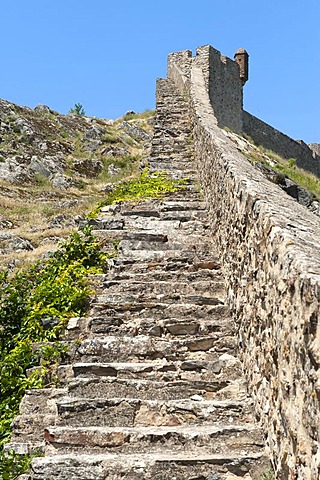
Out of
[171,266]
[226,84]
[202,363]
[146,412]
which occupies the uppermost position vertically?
[226,84]

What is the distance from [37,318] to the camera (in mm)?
5750

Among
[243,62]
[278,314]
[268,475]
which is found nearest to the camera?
[278,314]

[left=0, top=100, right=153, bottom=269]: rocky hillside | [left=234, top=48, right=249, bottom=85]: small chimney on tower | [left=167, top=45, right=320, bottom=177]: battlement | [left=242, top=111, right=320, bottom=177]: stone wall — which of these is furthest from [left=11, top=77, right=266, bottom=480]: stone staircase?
[left=242, top=111, right=320, bottom=177]: stone wall

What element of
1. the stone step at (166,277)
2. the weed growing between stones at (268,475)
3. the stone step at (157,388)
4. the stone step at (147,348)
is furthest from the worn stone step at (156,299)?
the weed growing between stones at (268,475)

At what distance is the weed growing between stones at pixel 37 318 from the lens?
471cm

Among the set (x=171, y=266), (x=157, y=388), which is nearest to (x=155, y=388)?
(x=157, y=388)

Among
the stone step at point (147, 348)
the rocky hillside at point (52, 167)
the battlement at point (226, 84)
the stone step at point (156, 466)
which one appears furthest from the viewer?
the battlement at point (226, 84)

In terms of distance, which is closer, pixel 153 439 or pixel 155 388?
pixel 153 439

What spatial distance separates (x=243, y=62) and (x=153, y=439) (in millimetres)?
26914

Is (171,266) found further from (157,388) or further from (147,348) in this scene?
(157,388)

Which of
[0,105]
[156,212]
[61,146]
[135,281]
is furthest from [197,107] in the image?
[0,105]

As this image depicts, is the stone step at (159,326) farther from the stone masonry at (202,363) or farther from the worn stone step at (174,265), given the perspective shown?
the worn stone step at (174,265)

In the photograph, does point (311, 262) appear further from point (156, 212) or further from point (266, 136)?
point (266, 136)

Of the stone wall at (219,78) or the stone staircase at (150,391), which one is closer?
the stone staircase at (150,391)
